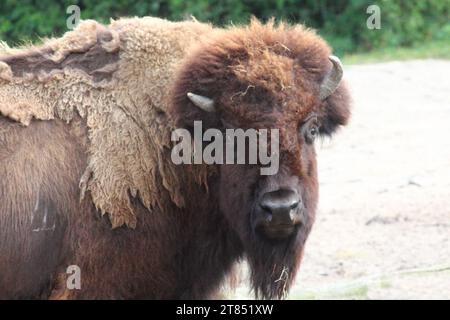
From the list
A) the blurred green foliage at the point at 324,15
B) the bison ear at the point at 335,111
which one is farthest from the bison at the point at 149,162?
the blurred green foliage at the point at 324,15

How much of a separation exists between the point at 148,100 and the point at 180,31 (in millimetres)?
487

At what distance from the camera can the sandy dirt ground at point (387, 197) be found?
7.02 m

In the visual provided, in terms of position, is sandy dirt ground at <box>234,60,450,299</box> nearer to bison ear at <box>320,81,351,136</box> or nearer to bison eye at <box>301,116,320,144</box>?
bison ear at <box>320,81,351,136</box>

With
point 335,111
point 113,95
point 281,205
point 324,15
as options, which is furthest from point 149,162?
point 324,15

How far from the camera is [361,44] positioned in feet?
49.1

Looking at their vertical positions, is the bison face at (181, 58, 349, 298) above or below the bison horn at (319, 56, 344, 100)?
below

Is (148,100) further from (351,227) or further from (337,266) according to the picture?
(351,227)

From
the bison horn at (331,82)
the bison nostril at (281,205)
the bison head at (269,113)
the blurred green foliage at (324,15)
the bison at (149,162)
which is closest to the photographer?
the bison nostril at (281,205)

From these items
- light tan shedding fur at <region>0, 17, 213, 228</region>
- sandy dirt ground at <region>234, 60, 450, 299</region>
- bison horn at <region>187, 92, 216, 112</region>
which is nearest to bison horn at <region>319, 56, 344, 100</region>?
sandy dirt ground at <region>234, 60, 450, 299</region>

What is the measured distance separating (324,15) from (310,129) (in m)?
9.66

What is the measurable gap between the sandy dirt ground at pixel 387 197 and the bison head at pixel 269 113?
0.54 m

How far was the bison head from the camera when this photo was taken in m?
5.38

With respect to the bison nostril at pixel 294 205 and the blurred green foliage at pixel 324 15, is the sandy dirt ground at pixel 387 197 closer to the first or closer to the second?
the bison nostril at pixel 294 205
